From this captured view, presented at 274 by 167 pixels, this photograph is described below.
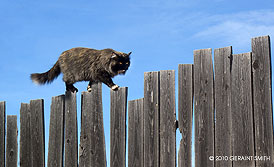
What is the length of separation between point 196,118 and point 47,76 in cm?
381

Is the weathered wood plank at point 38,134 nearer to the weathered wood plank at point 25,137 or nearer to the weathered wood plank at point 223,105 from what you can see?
the weathered wood plank at point 25,137

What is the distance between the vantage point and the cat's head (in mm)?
7027

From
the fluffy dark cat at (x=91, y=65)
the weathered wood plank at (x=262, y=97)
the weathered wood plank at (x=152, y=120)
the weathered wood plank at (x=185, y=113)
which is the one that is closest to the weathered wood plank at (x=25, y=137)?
the fluffy dark cat at (x=91, y=65)

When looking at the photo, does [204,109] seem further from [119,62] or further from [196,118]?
[119,62]

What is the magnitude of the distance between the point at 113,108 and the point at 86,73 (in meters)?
1.83

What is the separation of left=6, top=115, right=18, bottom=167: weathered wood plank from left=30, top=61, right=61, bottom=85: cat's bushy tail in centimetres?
110

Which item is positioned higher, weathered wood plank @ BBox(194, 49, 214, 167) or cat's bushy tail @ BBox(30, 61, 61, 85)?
cat's bushy tail @ BBox(30, 61, 61, 85)

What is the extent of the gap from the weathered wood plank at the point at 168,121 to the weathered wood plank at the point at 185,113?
94 mm

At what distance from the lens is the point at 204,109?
15.4 feet

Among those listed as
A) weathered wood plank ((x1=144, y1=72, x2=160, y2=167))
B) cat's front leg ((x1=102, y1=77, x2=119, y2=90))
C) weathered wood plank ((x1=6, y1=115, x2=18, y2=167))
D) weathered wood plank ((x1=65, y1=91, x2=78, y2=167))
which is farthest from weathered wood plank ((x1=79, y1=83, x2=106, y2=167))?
weathered wood plank ((x1=6, y1=115, x2=18, y2=167))

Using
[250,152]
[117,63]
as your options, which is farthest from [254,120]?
[117,63]

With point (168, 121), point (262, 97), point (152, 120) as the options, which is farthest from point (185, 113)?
point (262, 97)

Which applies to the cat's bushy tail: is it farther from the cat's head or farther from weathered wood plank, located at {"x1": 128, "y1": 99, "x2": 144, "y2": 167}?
weathered wood plank, located at {"x1": 128, "y1": 99, "x2": 144, "y2": 167}

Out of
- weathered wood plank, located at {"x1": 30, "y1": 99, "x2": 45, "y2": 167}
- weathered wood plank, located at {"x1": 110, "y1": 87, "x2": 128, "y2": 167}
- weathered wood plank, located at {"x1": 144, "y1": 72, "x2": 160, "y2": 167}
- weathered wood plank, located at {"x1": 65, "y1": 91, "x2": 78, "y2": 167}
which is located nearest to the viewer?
weathered wood plank, located at {"x1": 144, "y1": 72, "x2": 160, "y2": 167}
